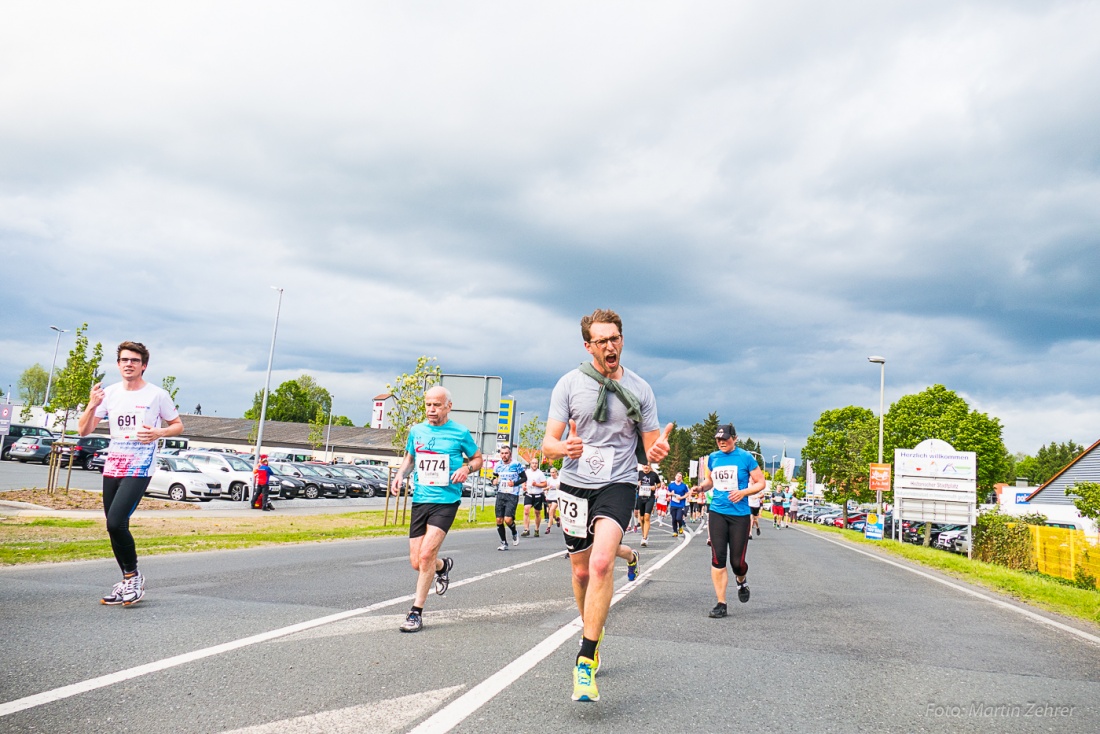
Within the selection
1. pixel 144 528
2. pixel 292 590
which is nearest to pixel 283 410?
pixel 144 528

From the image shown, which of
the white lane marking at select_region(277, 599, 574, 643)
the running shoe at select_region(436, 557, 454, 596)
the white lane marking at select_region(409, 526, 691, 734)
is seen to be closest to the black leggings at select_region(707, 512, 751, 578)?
the white lane marking at select_region(277, 599, 574, 643)

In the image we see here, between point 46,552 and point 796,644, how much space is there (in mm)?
9714

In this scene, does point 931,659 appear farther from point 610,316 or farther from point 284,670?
point 284,670

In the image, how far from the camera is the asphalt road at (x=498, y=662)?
3695 millimetres

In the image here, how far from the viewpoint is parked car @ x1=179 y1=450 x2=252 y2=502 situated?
98.2 ft

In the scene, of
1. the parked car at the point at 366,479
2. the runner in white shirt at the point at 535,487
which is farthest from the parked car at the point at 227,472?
the runner in white shirt at the point at 535,487

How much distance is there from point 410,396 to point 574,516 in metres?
31.7

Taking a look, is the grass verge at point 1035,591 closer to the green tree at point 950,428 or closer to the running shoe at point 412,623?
the running shoe at point 412,623

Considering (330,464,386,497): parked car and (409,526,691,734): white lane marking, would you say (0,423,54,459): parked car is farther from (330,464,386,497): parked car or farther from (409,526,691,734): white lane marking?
(409,526,691,734): white lane marking

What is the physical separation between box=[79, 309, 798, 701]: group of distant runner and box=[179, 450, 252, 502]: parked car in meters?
24.9

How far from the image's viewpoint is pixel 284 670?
4.41 metres

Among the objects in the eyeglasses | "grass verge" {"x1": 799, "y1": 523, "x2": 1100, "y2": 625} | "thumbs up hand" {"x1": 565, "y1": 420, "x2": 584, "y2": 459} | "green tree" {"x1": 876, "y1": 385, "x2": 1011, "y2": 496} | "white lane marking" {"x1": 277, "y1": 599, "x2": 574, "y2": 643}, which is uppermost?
"green tree" {"x1": 876, "y1": 385, "x2": 1011, "y2": 496}

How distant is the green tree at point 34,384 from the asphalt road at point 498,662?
124331mm

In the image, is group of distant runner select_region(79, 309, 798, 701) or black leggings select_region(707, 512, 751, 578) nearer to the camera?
group of distant runner select_region(79, 309, 798, 701)
